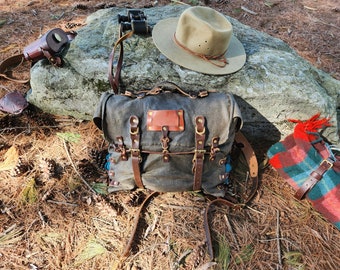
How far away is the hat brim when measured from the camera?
290cm

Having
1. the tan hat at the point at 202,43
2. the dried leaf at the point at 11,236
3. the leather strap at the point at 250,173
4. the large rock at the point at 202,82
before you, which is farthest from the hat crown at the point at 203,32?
the dried leaf at the point at 11,236

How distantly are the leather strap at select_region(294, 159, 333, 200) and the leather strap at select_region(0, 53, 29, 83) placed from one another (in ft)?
10.7

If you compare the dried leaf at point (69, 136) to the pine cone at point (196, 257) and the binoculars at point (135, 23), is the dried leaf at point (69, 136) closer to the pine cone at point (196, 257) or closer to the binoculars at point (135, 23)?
the binoculars at point (135, 23)

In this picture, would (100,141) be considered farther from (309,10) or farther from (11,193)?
(309,10)

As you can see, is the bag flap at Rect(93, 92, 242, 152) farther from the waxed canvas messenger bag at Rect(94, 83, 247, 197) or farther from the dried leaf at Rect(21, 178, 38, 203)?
the dried leaf at Rect(21, 178, 38, 203)

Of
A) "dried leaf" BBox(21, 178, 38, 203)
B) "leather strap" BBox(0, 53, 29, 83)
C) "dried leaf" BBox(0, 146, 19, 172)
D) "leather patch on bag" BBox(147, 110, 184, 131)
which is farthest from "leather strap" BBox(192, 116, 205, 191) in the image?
"leather strap" BBox(0, 53, 29, 83)

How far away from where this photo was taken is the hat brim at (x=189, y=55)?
9.52ft

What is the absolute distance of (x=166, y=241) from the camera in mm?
2455

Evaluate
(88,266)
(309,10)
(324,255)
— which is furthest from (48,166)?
(309,10)

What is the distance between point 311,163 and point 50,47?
8.88 ft

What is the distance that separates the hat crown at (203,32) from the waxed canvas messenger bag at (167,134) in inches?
19.5

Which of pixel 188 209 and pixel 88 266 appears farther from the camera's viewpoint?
pixel 188 209

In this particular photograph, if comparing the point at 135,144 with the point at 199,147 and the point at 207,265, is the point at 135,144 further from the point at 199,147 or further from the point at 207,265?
the point at 207,265

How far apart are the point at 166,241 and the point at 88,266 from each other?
62cm
